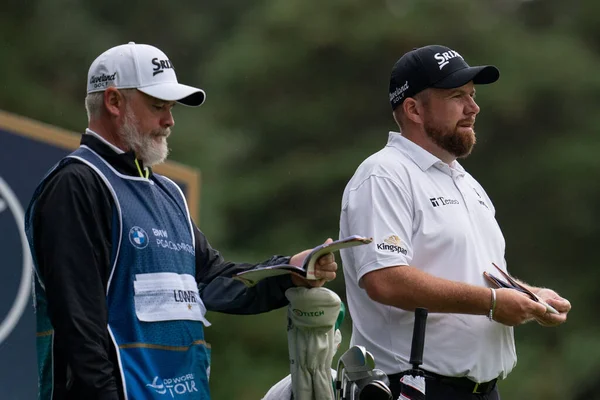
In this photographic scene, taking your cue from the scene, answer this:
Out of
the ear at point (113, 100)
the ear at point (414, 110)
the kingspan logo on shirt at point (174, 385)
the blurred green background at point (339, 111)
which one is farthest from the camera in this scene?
the blurred green background at point (339, 111)

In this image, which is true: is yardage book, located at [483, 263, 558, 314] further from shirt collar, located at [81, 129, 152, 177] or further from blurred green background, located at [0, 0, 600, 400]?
blurred green background, located at [0, 0, 600, 400]

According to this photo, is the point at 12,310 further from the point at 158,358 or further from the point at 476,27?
the point at 476,27

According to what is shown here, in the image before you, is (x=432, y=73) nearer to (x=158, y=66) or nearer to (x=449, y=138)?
(x=449, y=138)

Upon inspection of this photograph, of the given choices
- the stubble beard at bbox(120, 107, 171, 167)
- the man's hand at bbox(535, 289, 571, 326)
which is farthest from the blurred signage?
the man's hand at bbox(535, 289, 571, 326)

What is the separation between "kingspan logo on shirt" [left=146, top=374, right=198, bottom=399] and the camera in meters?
3.50

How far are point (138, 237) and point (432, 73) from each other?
1.34 m

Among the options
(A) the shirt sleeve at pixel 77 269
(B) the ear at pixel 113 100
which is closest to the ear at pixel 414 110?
(B) the ear at pixel 113 100

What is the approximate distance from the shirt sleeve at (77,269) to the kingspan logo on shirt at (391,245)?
0.92 meters

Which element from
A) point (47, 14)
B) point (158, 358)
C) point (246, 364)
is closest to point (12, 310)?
point (158, 358)

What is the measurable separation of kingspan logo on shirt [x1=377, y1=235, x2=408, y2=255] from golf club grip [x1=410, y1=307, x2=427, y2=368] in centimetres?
25

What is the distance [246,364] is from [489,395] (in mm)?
6900

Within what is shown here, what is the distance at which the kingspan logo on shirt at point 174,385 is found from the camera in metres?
3.50

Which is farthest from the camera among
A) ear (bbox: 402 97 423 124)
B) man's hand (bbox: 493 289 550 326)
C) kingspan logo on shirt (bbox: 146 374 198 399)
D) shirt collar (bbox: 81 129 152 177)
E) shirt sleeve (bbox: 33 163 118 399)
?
ear (bbox: 402 97 423 124)

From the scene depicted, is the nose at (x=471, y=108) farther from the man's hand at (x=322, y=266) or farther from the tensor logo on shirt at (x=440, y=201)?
the man's hand at (x=322, y=266)
